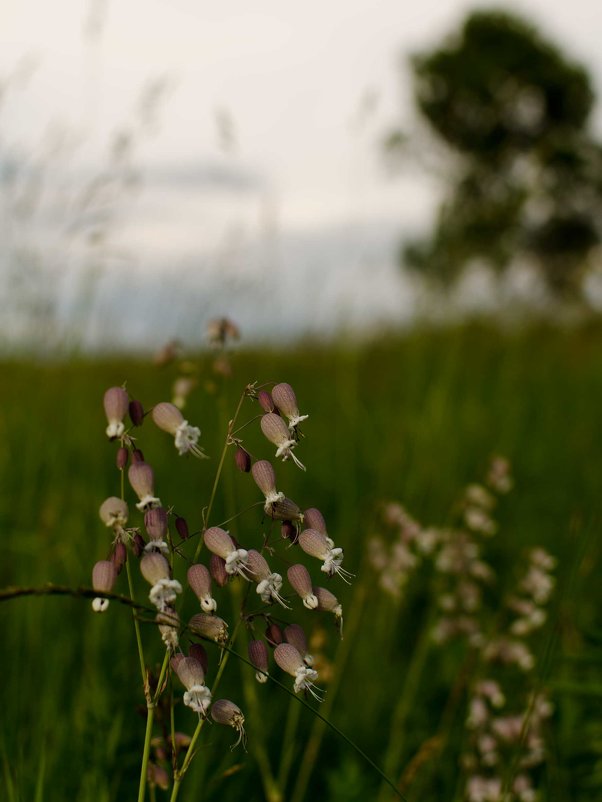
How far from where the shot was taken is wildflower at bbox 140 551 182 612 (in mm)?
945

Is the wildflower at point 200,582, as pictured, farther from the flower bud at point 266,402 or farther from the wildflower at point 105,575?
the flower bud at point 266,402

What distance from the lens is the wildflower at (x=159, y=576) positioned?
95 cm

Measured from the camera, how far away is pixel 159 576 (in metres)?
0.96

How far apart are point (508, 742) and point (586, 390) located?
15.0 feet

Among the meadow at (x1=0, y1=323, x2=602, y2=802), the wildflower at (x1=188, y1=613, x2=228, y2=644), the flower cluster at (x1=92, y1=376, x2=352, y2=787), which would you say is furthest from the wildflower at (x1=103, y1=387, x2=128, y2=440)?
the meadow at (x1=0, y1=323, x2=602, y2=802)

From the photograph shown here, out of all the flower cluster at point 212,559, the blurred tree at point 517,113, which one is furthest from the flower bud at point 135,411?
the blurred tree at point 517,113

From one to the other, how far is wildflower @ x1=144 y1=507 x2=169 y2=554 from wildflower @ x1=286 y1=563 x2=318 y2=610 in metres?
0.17

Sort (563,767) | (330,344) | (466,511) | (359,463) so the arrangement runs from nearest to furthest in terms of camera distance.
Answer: (563,767), (466,511), (359,463), (330,344)

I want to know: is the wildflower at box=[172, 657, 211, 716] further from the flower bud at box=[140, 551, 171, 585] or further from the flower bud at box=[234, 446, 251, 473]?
the flower bud at box=[234, 446, 251, 473]

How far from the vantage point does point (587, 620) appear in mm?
2850

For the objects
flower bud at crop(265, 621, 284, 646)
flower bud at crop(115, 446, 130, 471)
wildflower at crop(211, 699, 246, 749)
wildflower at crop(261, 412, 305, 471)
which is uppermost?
wildflower at crop(261, 412, 305, 471)

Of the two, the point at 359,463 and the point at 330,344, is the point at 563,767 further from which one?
the point at 330,344

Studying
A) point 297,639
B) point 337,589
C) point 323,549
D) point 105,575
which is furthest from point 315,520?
point 337,589

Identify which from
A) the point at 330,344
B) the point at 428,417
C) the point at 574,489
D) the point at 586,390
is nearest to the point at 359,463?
the point at 428,417
